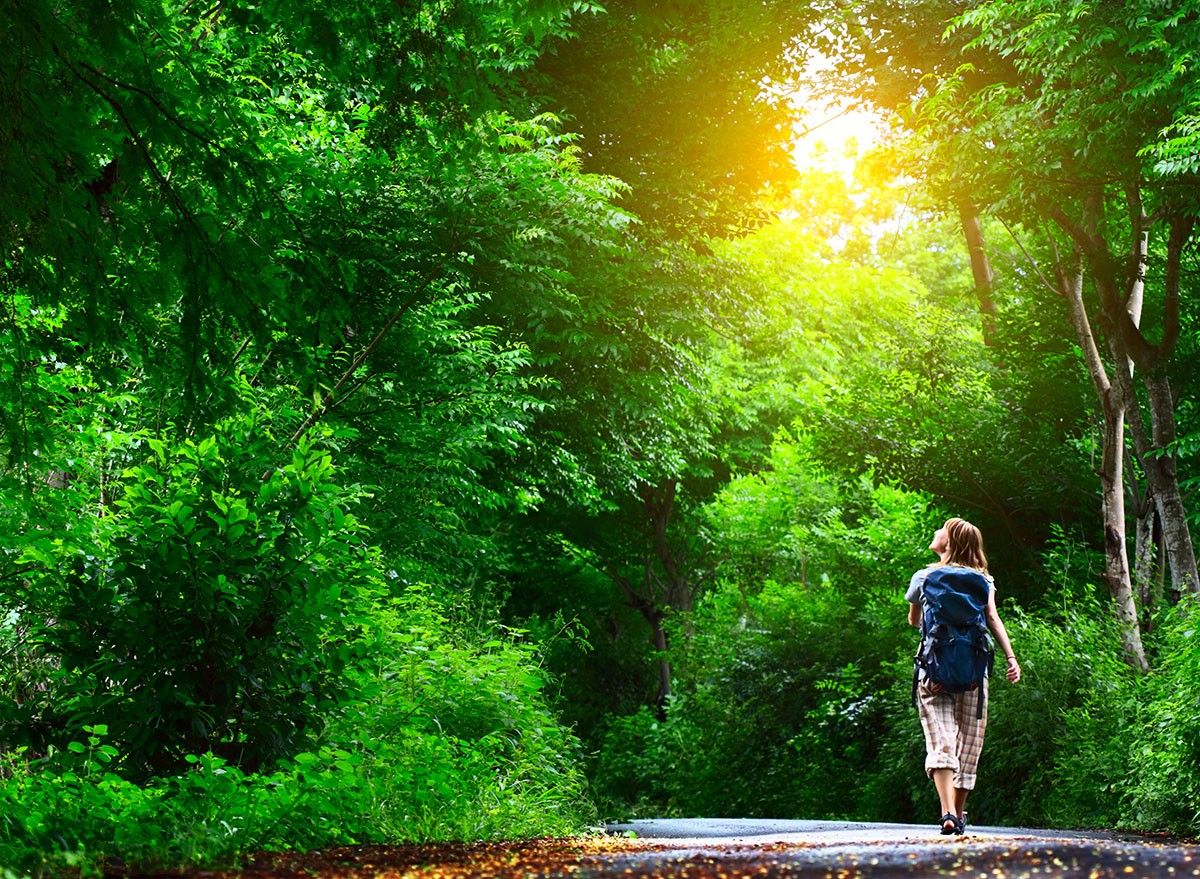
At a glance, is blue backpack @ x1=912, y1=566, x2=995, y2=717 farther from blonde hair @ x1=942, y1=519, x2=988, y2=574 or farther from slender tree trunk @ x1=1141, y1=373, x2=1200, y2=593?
slender tree trunk @ x1=1141, y1=373, x2=1200, y2=593

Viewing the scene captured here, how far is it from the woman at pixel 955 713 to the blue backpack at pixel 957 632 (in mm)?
73

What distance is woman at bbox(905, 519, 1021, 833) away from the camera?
28.2ft

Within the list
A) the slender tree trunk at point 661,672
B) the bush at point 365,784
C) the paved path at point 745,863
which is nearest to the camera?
the paved path at point 745,863

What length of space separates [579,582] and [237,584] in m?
23.2

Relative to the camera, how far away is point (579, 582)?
30359mm

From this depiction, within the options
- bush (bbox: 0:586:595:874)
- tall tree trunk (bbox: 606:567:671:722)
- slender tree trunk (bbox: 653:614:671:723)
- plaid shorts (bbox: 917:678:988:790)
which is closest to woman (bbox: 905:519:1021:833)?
plaid shorts (bbox: 917:678:988:790)

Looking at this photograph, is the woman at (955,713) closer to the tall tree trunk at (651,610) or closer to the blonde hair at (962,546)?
the blonde hair at (962,546)

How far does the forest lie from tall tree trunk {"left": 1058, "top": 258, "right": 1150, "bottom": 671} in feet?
0.18

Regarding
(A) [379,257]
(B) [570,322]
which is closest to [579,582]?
(B) [570,322]

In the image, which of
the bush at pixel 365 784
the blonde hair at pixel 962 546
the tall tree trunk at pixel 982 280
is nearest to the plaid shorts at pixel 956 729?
the blonde hair at pixel 962 546

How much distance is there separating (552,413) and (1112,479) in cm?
798

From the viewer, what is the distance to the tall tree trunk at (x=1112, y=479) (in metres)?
14.8

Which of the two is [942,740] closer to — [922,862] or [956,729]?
[956,729]

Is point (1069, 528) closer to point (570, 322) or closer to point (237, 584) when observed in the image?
point (570, 322)
